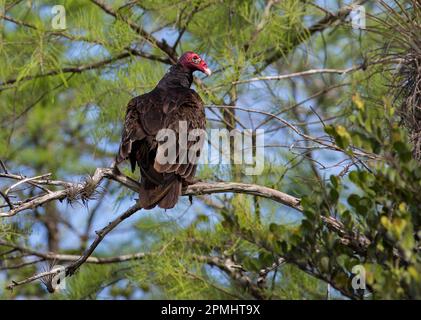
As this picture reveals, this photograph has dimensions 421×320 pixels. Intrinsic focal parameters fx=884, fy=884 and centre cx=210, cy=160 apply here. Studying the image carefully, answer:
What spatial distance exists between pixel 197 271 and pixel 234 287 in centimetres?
30

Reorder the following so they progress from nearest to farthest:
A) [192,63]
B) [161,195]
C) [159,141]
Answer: [161,195]
[159,141]
[192,63]

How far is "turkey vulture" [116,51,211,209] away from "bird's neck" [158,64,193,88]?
0.32 meters

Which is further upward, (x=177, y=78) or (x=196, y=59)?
(x=196, y=59)

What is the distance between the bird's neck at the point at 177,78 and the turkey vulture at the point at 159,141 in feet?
1.04

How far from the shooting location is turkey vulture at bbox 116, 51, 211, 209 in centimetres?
441

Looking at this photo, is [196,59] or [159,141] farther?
[196,59]

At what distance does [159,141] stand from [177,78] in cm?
112

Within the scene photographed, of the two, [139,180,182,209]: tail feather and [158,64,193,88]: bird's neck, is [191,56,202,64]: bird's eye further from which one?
[139,180,182,209]: tail feather

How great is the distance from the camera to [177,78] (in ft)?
18.2

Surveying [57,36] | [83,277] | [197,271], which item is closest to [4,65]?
[57,36]

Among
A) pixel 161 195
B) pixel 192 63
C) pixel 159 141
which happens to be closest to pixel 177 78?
pixel 192 63

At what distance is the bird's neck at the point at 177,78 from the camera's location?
546 centimetres

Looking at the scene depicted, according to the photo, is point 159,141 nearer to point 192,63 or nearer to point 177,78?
point 177,78

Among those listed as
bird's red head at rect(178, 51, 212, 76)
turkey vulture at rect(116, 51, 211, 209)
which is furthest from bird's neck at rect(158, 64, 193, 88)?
turkey vulture at rect(116, 51, 211, 209)
